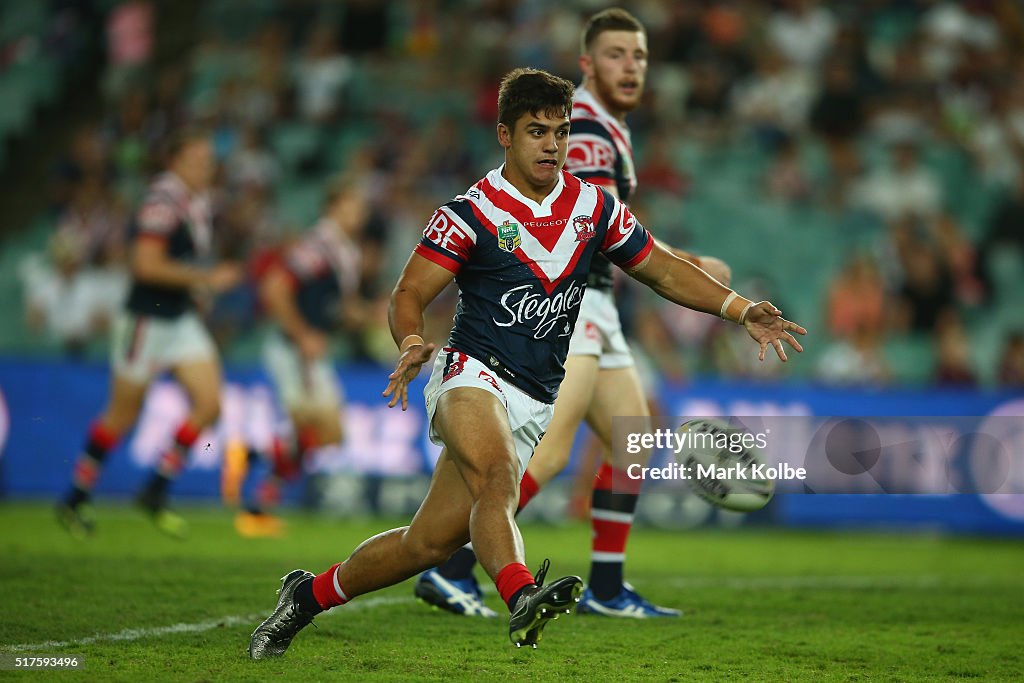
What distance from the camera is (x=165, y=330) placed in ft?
37.1

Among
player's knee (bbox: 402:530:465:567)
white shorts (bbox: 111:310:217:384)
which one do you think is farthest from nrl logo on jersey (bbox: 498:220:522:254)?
white shorts (bbox: 111:310:217:384)

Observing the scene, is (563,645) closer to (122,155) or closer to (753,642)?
(753,642)

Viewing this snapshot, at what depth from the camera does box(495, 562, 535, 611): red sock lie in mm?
4805

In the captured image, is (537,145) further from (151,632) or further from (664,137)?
(664,137)

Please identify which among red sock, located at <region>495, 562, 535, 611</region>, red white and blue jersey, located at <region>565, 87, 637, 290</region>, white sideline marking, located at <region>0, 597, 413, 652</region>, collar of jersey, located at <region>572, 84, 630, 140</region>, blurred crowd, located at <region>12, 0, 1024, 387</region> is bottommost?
white sideline marking, located at <region>0, 597, 413, 652</region>

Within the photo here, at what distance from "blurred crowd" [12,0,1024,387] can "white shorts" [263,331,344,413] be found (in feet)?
8.06

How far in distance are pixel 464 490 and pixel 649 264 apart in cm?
138

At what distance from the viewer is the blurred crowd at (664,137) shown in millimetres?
15930

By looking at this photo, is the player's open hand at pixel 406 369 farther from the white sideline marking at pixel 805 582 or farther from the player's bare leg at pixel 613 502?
the white sideline marking at pixel 805 582

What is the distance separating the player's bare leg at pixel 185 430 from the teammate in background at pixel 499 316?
19.3 ft

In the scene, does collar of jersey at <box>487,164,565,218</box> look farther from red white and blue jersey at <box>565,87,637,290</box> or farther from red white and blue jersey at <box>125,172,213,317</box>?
red white and blue jersey at <box>125,172,213,317</box>

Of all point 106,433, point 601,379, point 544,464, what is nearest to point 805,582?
point 601,379

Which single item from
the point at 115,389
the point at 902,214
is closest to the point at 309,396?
the point at 115,389

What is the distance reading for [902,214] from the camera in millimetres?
16812
